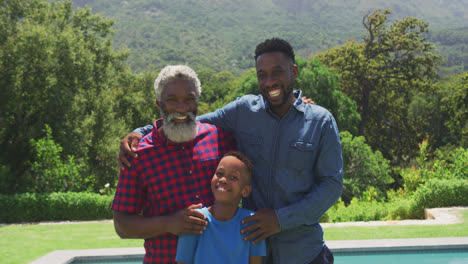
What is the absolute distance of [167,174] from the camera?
2486mm

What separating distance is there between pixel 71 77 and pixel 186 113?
17.2 m

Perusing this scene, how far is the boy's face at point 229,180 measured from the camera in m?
2.37

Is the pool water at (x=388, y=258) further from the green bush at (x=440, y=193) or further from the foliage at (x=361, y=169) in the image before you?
the foliage at (x=361, y=169)

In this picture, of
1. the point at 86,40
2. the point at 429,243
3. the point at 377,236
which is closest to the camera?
the point at 429,243

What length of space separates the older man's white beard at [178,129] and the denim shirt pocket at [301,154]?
57 centimetres

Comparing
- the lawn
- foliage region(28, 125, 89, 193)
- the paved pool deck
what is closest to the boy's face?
the paved pool deck

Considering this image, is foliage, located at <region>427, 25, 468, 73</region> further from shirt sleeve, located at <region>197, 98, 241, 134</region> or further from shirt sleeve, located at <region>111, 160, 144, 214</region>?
shirt sleeve, located at <region>111, 160, 144, 214</region>

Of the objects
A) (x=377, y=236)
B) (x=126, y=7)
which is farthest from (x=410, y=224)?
(x=126, y=7)

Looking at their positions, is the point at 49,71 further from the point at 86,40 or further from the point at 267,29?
the point at 267,29

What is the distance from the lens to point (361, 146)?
1855cm

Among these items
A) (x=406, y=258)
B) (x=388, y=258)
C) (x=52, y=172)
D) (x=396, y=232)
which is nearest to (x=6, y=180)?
(x=52, y=172)

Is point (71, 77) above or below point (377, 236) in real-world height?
above

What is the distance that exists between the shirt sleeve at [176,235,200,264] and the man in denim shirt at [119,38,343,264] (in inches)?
16.0

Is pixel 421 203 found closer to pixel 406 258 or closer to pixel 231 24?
pixel 406 258
